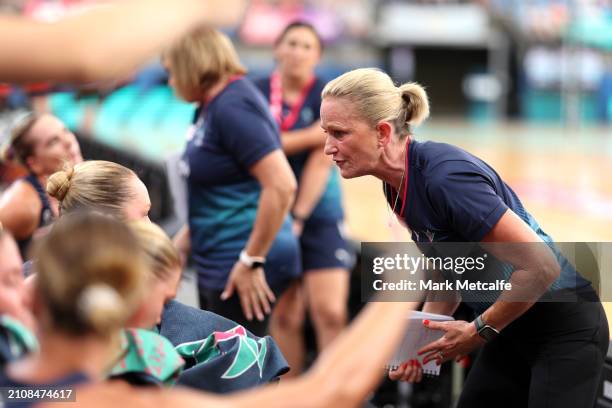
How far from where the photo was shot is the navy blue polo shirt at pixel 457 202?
2.42 m

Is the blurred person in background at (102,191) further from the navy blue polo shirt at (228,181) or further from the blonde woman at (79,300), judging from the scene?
the blonde woman at (79,300)

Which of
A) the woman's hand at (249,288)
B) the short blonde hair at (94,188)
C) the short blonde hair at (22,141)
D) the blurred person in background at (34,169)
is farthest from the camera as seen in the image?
the short blonde hair at (22,141)

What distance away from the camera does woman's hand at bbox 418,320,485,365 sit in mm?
2600

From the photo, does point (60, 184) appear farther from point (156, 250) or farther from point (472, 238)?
point (472, 238)

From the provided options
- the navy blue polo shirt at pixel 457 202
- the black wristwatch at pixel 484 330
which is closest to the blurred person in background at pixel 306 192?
the navy blue polo shirt at pixel 457 202

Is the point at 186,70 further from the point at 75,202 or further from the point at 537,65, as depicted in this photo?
the point at 537,65

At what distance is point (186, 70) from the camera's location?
3.51m

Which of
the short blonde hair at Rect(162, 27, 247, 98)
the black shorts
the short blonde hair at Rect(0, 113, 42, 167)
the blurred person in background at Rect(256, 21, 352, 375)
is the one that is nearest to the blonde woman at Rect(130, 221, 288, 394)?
the black shorts

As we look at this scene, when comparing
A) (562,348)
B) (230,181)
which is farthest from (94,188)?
(562,348)

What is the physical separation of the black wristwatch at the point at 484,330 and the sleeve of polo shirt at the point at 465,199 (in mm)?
262

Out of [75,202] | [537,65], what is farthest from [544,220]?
[537,65]

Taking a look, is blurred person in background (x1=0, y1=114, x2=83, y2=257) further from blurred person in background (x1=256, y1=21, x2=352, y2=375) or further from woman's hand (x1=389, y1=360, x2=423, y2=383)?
woman's hand (x1=389, y1=360, x2=423, y2=383)

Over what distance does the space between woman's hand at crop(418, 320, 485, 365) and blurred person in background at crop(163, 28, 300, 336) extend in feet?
3.42

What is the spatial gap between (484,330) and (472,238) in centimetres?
29
